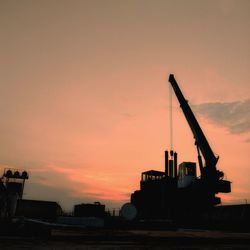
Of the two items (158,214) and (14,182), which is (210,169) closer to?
(158,214)

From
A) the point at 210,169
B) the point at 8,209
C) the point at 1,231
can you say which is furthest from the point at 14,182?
the point at 1,231

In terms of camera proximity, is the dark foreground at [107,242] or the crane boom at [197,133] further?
the crane boom at [197,133]

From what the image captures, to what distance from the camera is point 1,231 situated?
25.8 feet

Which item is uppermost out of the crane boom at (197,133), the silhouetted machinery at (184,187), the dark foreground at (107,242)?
the crane boom at (197,133)

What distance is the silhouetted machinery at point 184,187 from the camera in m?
27.3

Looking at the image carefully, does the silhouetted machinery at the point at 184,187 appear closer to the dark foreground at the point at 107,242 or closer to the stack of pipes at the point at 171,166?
the stack of pipes at the point at 171,166

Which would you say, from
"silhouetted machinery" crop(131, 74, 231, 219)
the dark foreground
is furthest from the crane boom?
the dark foreground

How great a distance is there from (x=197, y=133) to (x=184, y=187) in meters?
6.45

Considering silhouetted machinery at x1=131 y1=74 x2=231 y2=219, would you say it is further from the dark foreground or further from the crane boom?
the dark foreground

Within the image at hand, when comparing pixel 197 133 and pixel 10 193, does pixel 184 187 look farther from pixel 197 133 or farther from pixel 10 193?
pixel 10 193

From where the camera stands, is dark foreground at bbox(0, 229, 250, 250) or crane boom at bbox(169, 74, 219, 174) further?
crane boom at bbox(169, 74, 219, 174)

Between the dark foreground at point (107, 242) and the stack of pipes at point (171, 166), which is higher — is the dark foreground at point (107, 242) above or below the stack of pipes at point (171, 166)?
below

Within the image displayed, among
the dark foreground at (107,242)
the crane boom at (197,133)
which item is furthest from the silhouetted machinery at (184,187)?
the dark foreground at (107,242)

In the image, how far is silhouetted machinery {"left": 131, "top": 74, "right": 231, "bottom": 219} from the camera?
27297mm
